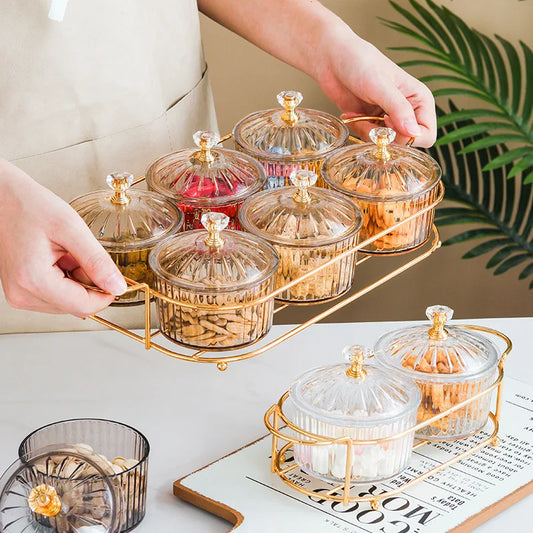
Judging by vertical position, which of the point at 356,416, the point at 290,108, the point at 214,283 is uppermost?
the point at 290,108

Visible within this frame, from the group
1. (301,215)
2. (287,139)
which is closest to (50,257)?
(301,215)

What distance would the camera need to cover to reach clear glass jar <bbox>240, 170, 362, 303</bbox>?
0.88m

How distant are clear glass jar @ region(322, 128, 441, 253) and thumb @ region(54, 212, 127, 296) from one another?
319 mm

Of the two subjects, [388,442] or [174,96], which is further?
[174,96]

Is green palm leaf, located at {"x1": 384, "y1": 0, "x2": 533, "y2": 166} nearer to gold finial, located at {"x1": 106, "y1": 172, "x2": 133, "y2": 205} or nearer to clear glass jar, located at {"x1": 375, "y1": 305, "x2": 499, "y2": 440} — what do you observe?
clear glass jar, located at {"x1": 375, "y1": 305, "x2": 499, "y2": 440}

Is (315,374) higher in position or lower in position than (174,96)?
lower

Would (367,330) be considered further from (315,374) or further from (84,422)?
(84,422)

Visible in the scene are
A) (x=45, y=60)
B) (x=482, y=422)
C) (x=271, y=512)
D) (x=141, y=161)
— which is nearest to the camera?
(x=271, y=512)

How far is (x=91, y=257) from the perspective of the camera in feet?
2.48

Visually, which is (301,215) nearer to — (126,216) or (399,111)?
(126,216)

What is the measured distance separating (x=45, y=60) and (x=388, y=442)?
0.64 m

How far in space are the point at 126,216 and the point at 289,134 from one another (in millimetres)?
264

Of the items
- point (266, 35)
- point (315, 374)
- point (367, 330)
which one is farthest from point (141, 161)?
point (315, 374)

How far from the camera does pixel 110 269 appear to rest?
2.48ft
